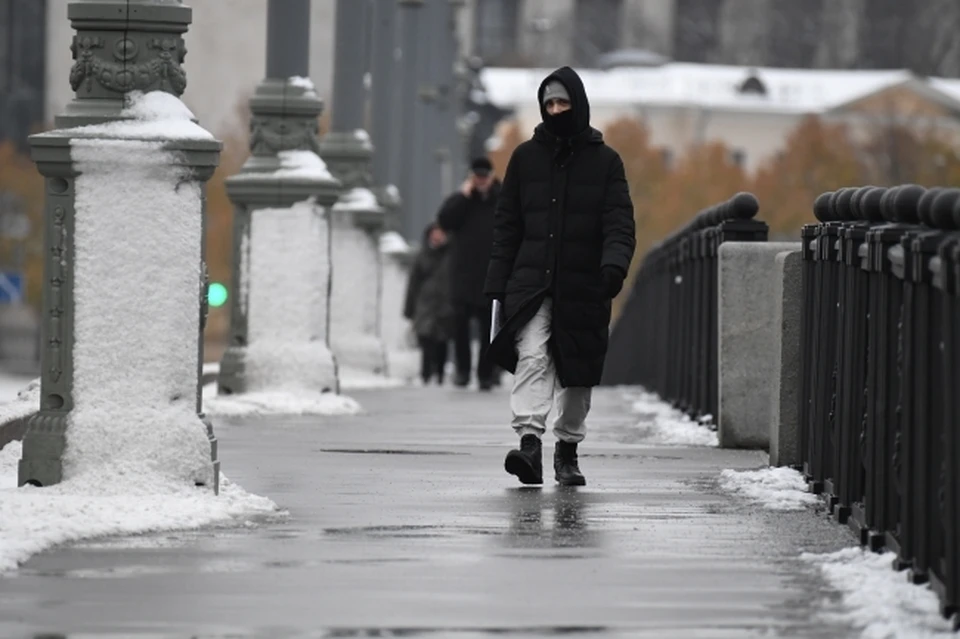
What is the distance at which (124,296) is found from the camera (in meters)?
10.4

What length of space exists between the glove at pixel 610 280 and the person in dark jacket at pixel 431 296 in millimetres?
16622

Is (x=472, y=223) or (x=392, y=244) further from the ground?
(x=472, y=223)

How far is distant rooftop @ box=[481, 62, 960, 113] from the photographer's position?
14662 centimetres

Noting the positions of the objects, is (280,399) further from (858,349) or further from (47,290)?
(858,349)

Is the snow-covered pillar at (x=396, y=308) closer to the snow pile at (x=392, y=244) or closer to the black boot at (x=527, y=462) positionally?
the snow pile at (x=392, y=244)

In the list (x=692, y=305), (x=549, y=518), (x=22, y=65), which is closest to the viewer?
(x=549, y=518)

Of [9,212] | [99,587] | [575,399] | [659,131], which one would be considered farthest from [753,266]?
[659,131]

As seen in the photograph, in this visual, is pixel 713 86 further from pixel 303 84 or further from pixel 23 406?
pixel 23 406

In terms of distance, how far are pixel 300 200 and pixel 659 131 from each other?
127777 mm

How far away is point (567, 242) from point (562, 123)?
0.48 meters

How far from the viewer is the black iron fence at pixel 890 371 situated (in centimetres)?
735

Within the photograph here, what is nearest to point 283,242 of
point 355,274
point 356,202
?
point 355,274

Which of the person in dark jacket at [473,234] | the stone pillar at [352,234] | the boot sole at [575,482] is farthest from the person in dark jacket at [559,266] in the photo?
the stone pillar at [352,234]

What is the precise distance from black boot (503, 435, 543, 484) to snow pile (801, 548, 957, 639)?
3074 mm
